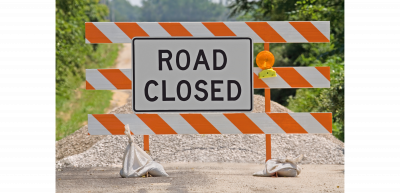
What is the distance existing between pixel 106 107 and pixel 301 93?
10417 millimetres

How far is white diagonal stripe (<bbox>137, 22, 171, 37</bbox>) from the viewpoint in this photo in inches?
181

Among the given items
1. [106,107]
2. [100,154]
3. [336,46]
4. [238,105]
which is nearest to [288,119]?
[238,105]

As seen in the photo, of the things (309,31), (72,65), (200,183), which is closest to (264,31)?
(309,31)

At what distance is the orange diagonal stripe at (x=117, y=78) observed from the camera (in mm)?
4605

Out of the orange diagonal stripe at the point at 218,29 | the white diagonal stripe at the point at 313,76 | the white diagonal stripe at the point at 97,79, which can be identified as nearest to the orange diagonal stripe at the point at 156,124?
the white diagonal stripe at the point at 97,79

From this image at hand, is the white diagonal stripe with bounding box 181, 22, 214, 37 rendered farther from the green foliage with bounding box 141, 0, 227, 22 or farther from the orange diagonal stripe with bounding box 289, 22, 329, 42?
the green foliage with bounding box 141, 0, 227, 22

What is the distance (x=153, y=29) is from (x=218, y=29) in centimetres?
70

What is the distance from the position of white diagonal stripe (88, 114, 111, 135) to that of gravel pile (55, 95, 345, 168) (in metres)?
2.51

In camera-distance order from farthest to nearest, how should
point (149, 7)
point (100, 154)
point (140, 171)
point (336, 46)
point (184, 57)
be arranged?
1. point (149, 7)
2. point (336, 46)
3. point (100, 154)
4. point (140, 171)
5. point (184, 57)

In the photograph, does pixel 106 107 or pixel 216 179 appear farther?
pixel 106 107

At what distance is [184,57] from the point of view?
177 inches

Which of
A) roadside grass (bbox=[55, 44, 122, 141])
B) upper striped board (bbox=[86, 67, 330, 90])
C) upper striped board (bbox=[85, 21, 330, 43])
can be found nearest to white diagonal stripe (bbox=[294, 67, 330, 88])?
upper striped board (bbox=[86, 67, 330, 90])

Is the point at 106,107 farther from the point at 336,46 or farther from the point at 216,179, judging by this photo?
the point at 216,179

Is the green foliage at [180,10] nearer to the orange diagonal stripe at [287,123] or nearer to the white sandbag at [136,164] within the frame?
the white sandbag at [136,164]
